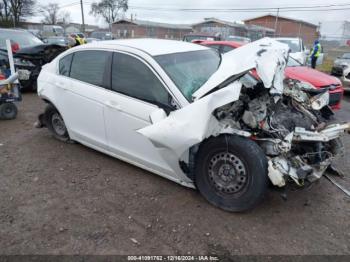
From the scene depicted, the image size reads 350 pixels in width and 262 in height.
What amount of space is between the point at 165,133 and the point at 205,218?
3.11 feet

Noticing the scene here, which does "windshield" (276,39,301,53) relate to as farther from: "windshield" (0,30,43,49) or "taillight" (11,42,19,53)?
"taillight" (11,42,19,53)

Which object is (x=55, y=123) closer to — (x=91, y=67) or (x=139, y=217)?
(x=91, y=67)

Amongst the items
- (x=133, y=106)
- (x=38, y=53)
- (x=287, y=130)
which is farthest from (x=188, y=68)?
(x=38, y=53)

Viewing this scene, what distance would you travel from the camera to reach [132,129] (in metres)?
3.27

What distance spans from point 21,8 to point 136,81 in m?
57.0

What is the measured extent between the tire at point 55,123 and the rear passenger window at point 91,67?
822 mm

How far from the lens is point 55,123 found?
15.2 feet

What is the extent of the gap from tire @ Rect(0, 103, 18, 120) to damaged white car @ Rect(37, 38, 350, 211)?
2832mm

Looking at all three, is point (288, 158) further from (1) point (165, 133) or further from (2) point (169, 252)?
(2) point (169, 252)

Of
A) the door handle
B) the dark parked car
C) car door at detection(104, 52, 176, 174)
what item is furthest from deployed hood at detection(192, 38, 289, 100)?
the dark parked car

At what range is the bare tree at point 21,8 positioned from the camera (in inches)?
1876

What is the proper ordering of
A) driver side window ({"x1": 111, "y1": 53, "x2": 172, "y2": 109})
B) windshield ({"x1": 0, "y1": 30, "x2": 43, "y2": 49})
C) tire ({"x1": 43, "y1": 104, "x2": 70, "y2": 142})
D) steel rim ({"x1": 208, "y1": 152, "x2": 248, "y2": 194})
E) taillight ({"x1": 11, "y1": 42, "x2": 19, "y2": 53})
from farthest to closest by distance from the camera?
windshield ({"x1": 0, "y1": 30, "x2": 43, "y2": 49}), taillight ({"x1": 11, "y1": 42, "x2": 19, "y2": 53}), tire ({"x1": 43, "y1": 104, "x2": 70, "y2": 142}), driver side window ({"x1": 111, "y1": 53, "x2": 172, "y2": 109}), steel rim ({"x1": 208, "y1": 152, "x2": 248, "y2": 194})

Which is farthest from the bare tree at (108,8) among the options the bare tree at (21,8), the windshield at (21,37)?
the windshield at (21,37)

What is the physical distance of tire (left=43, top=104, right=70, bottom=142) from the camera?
4488mm
